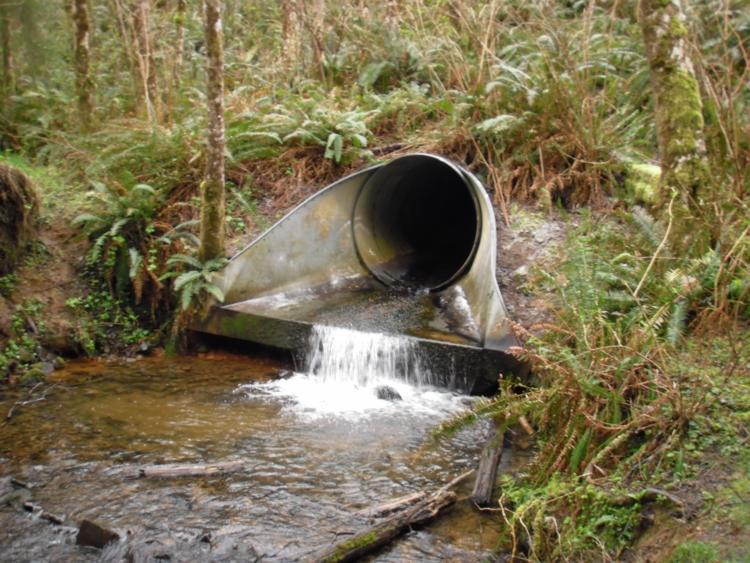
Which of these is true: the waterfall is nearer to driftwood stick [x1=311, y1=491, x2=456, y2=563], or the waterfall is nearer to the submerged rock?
the submerged rock

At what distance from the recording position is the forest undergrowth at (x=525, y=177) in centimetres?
397

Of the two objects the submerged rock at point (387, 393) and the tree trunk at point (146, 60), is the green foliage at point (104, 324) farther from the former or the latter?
the tree trunk at point (146, 60)

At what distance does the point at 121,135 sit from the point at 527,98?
5552 millimetres

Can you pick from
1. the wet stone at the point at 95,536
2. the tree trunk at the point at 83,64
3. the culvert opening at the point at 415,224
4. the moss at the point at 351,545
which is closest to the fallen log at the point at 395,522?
the moss at the point at 351,545

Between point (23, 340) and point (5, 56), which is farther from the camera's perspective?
point (5, 56)

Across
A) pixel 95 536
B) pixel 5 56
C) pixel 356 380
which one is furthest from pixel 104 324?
pixel 5 56

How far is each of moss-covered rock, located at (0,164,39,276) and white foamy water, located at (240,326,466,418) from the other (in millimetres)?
3203

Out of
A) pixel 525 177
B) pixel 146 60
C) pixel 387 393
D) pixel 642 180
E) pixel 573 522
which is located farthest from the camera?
pixel 146 60

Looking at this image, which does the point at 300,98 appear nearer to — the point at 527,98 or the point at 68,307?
the point at 527,98

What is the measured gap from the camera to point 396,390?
6.76 metres

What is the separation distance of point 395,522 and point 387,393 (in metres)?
2.47

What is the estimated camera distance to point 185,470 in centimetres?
493

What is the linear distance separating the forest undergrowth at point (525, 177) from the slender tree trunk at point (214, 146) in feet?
1.08

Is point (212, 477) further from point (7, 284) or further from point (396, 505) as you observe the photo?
point (7, 284)
